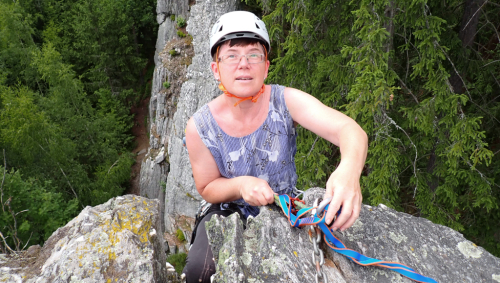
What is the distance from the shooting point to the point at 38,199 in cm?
1363

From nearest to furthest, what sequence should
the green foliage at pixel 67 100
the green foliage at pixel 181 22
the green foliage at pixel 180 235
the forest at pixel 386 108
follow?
the forest at pixel 386 108 → the green foliage at pixel 67 100 → the green foliage at pixel 180 235 → the green foliage at pixel 181 22

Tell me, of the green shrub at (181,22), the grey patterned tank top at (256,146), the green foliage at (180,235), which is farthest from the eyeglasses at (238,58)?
the green shrub at (181,22)

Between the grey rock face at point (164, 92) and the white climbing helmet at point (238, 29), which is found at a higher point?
the white climbing helmet at point (238, 29)

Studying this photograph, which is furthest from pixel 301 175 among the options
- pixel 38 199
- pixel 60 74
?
pixel 60 74

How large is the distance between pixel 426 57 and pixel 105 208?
580cm

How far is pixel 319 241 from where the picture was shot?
1834 mm

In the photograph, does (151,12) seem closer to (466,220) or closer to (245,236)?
(466,220)

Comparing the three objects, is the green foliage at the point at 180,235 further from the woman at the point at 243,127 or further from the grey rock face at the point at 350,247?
the grey rock face at the point at 350,247

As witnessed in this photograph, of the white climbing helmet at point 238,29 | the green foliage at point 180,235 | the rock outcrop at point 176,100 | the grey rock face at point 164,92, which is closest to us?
the white climbing helmet at point 238,29

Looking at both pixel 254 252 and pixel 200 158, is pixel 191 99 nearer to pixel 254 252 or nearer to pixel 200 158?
pixel 200 158

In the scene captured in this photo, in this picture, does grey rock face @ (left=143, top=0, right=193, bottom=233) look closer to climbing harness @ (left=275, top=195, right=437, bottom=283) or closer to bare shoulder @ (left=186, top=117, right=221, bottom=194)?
bare shoulder @ (left=186, top=117, right=221, bottom=194)

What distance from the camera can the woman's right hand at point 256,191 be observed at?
1.98m

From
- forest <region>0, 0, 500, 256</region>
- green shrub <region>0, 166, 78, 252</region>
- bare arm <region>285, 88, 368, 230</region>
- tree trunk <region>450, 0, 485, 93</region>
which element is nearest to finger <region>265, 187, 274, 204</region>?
bare arm <region>285, 88, 368, 230</region>

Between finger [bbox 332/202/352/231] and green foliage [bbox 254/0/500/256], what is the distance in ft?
12.0
